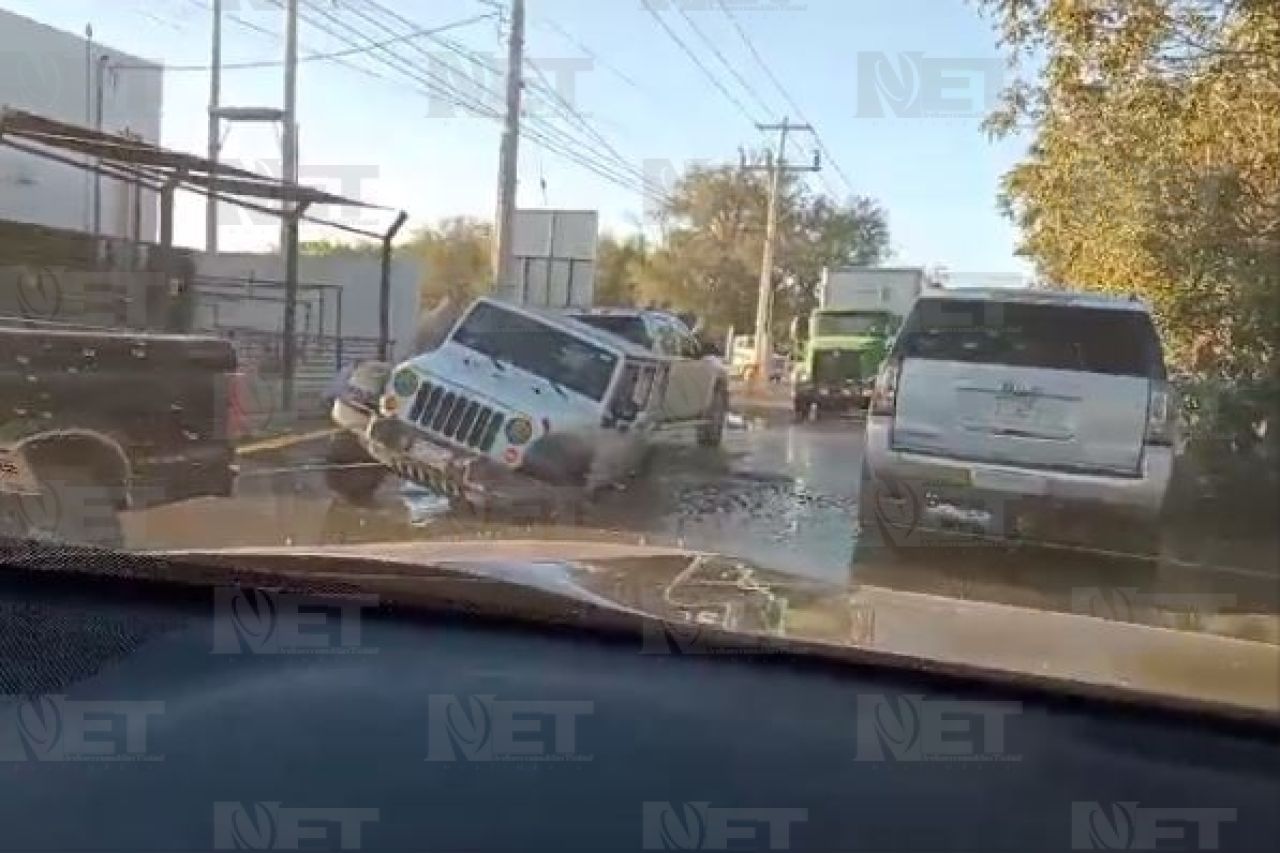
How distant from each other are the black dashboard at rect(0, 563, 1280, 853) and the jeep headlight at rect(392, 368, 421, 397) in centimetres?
141

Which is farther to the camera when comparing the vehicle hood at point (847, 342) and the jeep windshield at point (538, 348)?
→ the jeep windshield at point (538, 348)

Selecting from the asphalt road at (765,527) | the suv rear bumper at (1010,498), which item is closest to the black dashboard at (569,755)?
the asphalt road at (765,527)

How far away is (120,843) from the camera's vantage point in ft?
7.38

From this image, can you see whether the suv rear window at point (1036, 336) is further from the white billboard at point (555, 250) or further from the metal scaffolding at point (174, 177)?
the metal scaffolding at point (174, 177)

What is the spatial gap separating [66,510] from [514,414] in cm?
135

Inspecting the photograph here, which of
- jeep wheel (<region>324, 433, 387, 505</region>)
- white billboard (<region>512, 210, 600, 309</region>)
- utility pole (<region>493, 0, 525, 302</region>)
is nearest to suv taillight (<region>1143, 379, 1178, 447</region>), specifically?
white billboard (<region>512, 210, 600, 309</region>)

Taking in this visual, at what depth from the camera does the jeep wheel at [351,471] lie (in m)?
4.09

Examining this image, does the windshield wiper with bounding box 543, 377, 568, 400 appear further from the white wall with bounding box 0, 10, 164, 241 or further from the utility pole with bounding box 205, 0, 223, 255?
the white wall with bounding box 0, 10, 164, 241

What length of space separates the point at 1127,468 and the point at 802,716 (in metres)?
1.21

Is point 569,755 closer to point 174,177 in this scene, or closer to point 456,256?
point 456,256

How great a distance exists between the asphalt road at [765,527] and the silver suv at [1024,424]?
0.09 m

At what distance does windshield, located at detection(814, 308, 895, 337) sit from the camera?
126 inches

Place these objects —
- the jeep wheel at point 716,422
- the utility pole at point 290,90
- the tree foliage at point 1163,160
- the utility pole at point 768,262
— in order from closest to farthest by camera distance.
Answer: the tree foliage at point 1163,160 < the utility pole at point 768,262 < the jeep wheel at point 716,422 < the utility pole at point 290,90

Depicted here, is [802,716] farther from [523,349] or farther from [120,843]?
[523,349]
